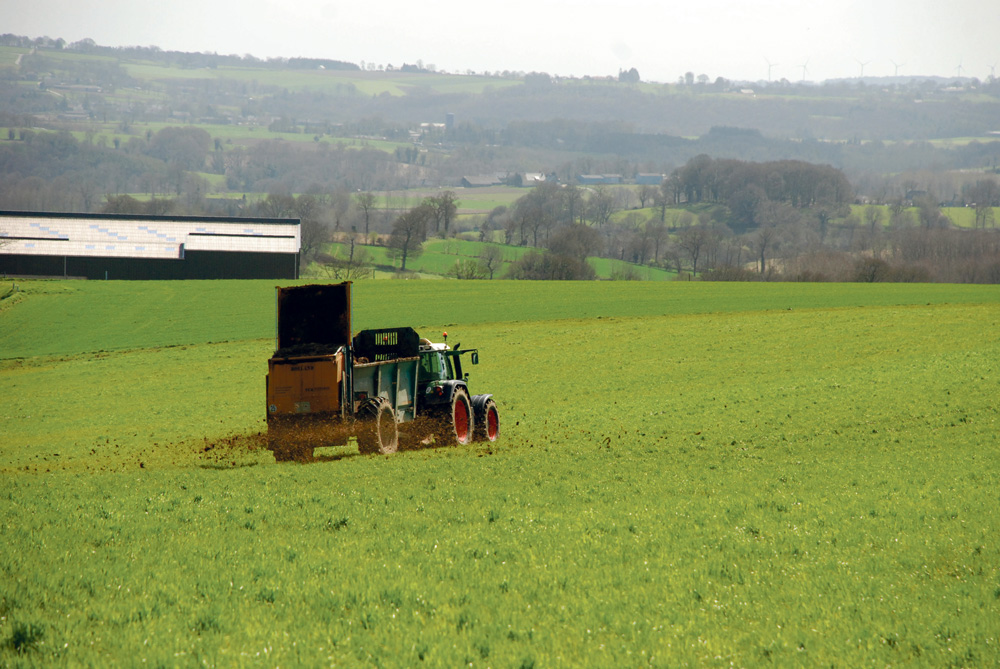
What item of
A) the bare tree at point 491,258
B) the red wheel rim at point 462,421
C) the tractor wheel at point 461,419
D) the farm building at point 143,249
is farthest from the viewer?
the bare tree at point 491,258

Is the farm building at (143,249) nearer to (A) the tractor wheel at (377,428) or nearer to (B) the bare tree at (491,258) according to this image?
(B) the bare tree at (491,258)

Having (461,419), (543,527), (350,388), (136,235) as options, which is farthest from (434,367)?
(136,235)

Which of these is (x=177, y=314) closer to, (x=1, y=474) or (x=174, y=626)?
(x=1, y=474)

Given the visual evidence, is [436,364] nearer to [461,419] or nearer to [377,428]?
[461,419]

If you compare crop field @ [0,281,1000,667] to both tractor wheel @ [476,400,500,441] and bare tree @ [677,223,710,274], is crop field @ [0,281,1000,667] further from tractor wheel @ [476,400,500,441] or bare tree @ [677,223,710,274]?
bare tree @ [677,223,710,274]

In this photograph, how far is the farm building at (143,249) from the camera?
278 feet

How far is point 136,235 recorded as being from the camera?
289 ft

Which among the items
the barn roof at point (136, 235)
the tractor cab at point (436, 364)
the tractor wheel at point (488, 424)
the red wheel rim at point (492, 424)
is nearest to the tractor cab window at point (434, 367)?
the tractor cab at point (436, 364)

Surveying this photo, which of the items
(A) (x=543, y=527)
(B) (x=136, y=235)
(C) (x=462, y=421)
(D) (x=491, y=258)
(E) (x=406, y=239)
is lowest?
(D) (x=491, y=258)

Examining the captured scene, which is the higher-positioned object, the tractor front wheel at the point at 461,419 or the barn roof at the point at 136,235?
the barn roof at the point at 136,235

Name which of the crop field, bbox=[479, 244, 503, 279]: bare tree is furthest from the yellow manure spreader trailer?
bbox=[479, 244, 503, 279]: bare tree

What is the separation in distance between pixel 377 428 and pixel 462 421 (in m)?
3.87

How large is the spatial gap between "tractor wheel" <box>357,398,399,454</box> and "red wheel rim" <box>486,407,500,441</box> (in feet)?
10.1

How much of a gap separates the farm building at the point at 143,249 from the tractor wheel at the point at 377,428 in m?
68.0
